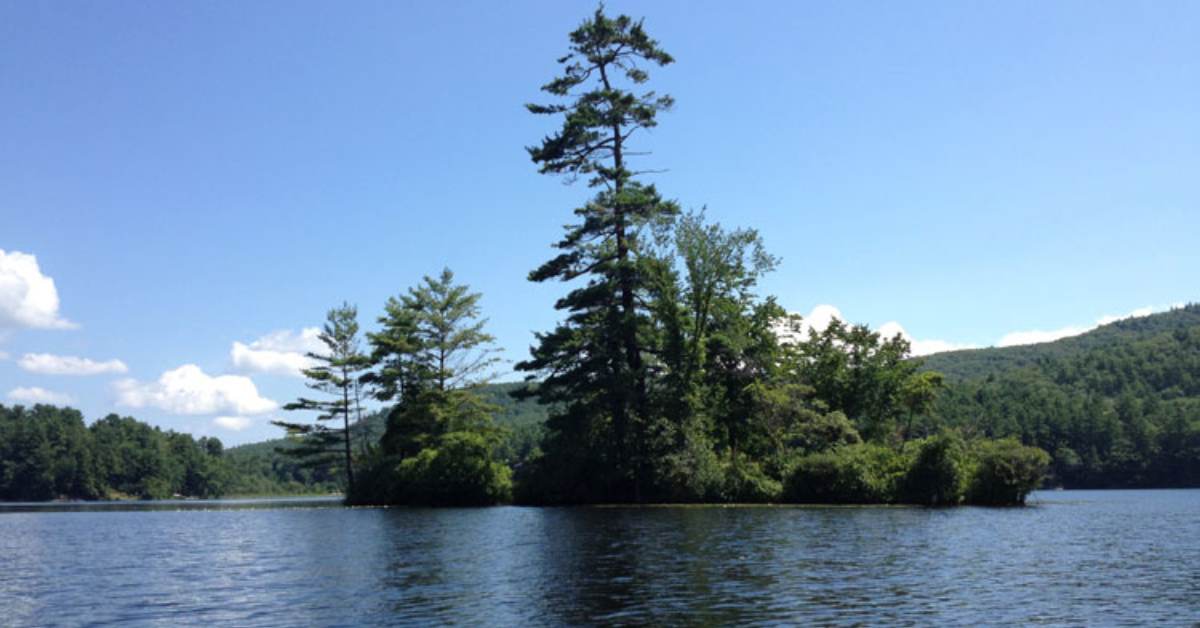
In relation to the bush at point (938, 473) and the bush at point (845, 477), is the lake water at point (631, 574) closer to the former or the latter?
the bush at point (938, 473)

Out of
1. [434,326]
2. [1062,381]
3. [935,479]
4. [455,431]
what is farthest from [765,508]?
[1062,381]

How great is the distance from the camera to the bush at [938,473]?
52062 mm

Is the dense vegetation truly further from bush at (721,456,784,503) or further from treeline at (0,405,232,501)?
treeline at (0,405,232,501)

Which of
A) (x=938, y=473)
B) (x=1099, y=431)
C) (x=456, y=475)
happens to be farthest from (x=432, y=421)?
(x=1099, y=431)

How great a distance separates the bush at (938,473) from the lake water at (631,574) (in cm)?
1068

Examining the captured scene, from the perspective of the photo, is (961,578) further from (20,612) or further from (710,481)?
(710,481)

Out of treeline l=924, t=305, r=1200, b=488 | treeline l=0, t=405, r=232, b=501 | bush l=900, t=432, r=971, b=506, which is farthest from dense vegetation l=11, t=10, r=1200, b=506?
treeline l=0, t=405, r=232, b=501

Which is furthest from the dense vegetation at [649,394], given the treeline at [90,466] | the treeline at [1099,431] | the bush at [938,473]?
the treeline at [90,466]

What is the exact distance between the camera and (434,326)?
257 feet

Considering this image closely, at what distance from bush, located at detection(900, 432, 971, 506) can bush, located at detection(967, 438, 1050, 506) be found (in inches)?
30.4

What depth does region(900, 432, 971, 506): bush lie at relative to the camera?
52062mm

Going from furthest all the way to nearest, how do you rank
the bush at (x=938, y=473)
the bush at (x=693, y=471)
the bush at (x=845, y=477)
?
1. the bush at (x=693, y=471)
2. the bush at (x=845, y=477)
3. the bush at (x=938, y=473)

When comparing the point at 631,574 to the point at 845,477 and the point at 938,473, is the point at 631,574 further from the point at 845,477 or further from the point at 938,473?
the point at 938,473

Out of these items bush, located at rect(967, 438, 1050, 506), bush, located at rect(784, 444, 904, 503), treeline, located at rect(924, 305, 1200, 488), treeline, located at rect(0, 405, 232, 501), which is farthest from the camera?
treeline, located at rect(0, 405, 232, 501)
